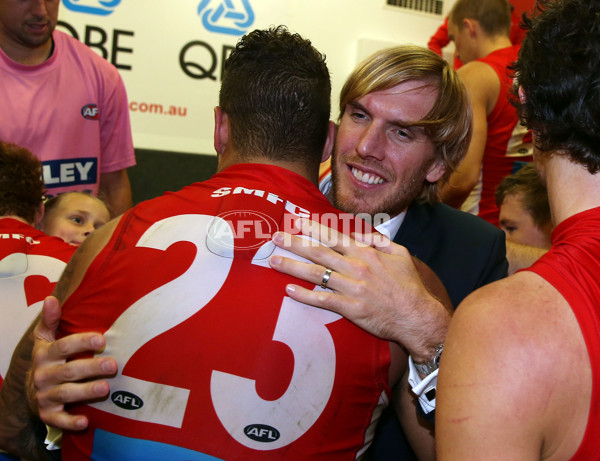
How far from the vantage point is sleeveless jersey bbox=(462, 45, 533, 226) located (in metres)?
3.22

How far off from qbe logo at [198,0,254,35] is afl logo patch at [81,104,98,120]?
266 cm

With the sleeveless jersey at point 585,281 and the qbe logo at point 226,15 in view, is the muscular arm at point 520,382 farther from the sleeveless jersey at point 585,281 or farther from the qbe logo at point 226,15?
the qbe logo at point 226,15

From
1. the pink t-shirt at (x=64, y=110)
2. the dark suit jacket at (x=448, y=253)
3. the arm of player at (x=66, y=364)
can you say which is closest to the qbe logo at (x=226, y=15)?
the pink t-shirt at (x=64, y=110)

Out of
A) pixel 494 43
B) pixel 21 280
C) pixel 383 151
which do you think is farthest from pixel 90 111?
pixel 494 43

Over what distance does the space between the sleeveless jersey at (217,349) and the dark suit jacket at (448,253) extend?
1.76 ft

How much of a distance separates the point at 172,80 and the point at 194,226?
165 inches

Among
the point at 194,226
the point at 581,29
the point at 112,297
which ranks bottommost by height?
the point at 112,297

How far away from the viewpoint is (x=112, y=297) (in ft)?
4.15

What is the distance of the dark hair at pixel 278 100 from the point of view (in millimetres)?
1457

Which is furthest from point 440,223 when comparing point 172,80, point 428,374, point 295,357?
point 172,80

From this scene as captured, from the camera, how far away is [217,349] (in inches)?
46.6

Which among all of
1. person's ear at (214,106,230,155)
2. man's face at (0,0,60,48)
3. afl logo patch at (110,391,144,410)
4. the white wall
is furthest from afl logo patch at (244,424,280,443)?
the white wall

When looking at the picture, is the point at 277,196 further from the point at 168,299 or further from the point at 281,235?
the point at 168,299

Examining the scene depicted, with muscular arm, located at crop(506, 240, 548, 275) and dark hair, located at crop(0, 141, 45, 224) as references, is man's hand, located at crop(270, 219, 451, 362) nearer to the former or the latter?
muscular arm, located at crop(506, 240, 548, 275)
